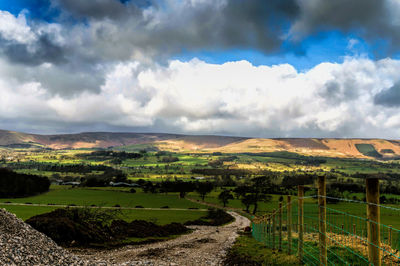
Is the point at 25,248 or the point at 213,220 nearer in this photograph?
the point at 25,248

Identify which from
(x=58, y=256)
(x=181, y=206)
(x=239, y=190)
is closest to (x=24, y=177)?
(x=181, y=206)

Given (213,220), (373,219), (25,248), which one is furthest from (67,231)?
(213,220)

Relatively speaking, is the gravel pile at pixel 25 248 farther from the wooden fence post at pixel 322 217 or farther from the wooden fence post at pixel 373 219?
the wooden fence post at pixel 373 219

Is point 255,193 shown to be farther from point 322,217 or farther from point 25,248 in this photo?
point 322,217

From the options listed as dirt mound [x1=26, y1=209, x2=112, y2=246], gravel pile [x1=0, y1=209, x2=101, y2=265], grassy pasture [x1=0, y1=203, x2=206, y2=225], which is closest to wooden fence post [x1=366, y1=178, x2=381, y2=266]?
gravel pile [x1=0, y1=209, x2=101, y2=265]

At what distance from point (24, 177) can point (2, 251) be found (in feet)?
458

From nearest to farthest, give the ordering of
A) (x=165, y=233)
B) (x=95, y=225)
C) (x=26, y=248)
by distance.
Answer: (x=26, y=248) → (x=95, y=225) → (x=165, y=233)

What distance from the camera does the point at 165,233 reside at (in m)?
42.0

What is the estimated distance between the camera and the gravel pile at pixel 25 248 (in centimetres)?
1522

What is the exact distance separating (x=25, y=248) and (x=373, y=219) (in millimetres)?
18512

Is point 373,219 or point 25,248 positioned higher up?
point 373,219

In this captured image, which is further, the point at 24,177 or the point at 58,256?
the point at 24,177

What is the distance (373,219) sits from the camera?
8.07 meters

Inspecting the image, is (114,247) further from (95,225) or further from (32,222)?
(32,222)
